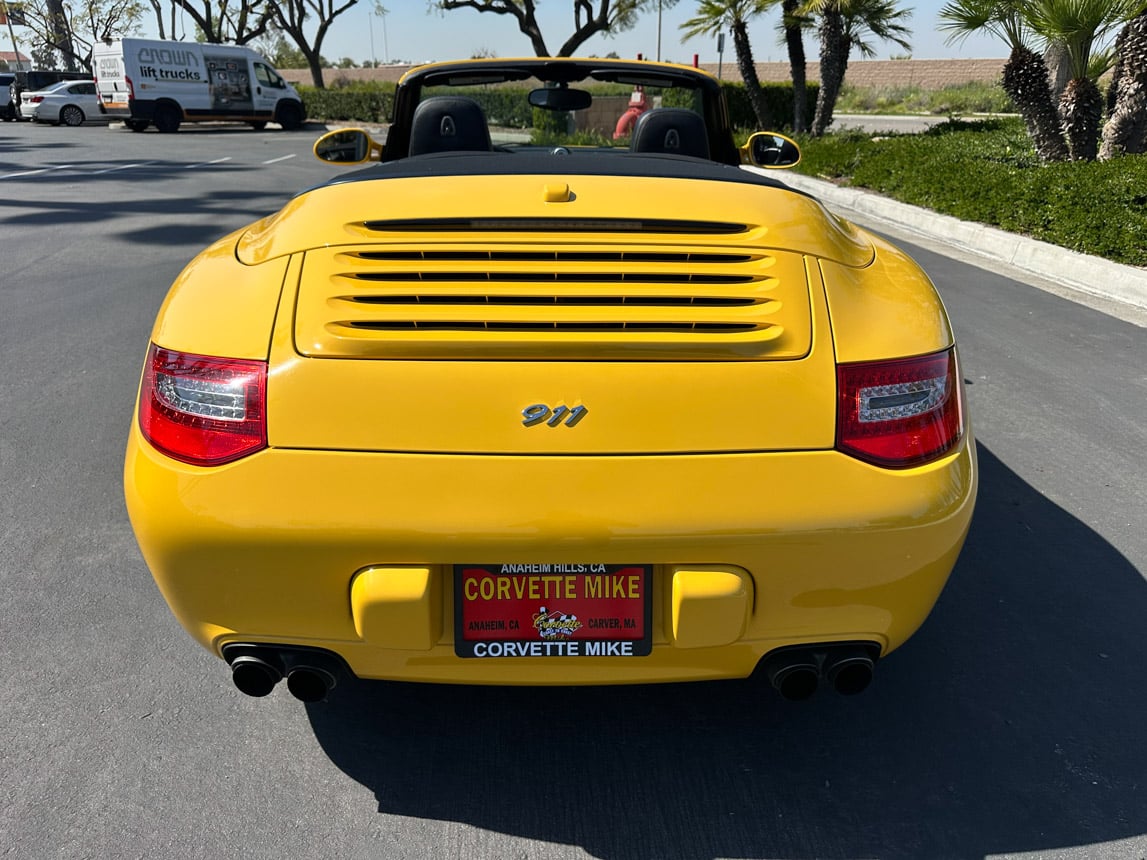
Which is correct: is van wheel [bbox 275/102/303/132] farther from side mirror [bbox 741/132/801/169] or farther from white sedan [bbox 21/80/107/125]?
side mirror [bbox 741/132/801/169]

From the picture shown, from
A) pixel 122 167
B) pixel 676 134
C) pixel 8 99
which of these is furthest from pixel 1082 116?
pixel 8 99

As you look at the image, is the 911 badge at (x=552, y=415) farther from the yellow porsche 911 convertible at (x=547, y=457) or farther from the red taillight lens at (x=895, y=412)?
the red taillight lens at (x=895, y=412)

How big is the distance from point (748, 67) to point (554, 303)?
20.8 metres

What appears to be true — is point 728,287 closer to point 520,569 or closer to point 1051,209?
point 520,569

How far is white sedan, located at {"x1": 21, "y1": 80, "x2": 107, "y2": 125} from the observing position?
1170 inches

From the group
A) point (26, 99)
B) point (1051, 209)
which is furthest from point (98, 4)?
point (1051, 209)

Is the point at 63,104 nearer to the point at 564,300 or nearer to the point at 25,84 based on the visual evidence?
the point at 25,84

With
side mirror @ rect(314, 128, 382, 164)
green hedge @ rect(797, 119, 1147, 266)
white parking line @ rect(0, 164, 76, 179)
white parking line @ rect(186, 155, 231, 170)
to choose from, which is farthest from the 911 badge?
white parking line @ rect(186, 155, 231, 170)

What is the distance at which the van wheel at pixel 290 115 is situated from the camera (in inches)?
1173

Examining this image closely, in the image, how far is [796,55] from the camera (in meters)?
19.5

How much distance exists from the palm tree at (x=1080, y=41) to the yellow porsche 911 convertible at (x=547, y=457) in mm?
10007

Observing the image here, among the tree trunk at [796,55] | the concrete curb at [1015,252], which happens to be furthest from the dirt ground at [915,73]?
the concrete curb at [1015,252]

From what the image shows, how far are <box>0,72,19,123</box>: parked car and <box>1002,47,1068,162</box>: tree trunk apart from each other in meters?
34.5

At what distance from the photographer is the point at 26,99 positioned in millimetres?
30125
